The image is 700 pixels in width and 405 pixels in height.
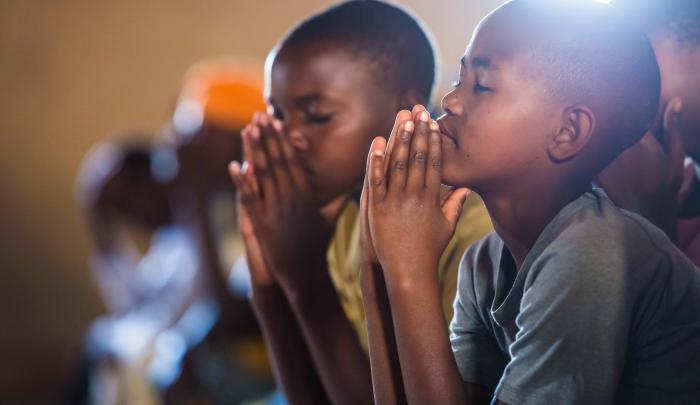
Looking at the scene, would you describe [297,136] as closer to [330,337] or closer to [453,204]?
[330,337]

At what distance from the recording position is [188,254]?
201 centimetres

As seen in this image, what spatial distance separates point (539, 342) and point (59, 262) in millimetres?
3013

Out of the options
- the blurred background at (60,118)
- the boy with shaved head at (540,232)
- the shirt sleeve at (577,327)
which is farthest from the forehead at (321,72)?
the blurred background at (60,118)

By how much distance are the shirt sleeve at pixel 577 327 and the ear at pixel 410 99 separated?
354mm

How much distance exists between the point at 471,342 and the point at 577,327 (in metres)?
0.13

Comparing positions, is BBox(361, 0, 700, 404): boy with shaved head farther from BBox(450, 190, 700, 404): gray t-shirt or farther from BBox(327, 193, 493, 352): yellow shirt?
BBox(327, 193, 493, 352): yellow shirt

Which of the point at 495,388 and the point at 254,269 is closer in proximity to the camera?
the point at 495,388

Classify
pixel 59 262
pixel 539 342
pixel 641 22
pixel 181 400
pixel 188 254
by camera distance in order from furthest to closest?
pixel 59 262
pixel 188 254
pixel 181 400
pixel 641 22
pixel 539 342

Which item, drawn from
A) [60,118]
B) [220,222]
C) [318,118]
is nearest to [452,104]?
[318,118]

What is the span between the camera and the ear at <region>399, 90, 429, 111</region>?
2.91 feet

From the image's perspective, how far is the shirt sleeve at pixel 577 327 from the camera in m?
0.53

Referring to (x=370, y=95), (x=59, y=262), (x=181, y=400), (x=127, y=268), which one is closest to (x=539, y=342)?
(x=370, y=95)

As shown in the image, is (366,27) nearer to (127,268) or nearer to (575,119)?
(575,119)

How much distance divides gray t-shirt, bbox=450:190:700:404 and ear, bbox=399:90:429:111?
32cm
